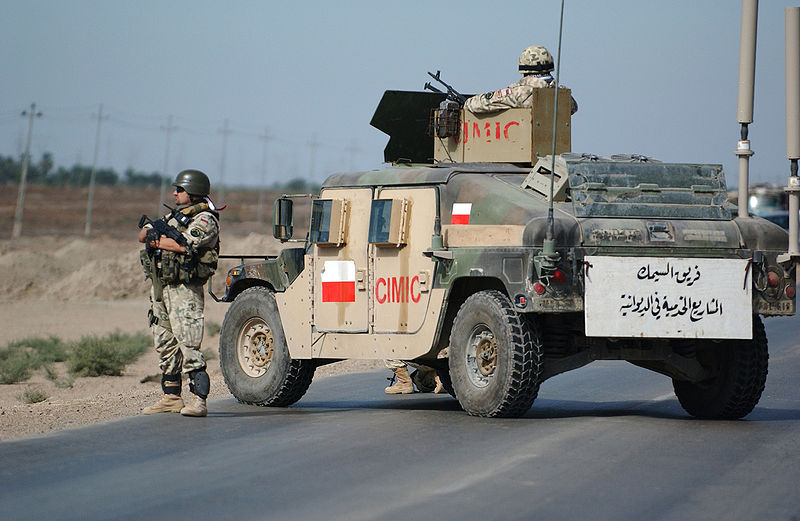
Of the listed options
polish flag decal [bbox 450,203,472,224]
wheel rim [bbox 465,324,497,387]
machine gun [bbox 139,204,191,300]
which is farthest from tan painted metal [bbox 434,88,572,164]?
machine gun [bbox 139,204,191,300]

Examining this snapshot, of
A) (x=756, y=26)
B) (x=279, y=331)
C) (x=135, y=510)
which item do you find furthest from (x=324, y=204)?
(x=135, y=510)

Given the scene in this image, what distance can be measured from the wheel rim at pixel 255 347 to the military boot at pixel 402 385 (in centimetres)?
178

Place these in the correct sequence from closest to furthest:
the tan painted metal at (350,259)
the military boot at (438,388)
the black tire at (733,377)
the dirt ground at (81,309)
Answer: the black tire at (733,377) → the tan painted metal at (350,259) → the dirt ground at (81,309) → the military boot at (438,388)

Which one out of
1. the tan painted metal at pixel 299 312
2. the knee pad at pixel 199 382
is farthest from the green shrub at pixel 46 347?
the knee pad at pixel 199 382

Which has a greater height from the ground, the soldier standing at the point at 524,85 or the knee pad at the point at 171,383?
the soldier standing at the point at 524,85

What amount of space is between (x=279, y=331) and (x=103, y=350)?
9.37 meters

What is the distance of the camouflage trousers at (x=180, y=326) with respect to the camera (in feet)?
39.9

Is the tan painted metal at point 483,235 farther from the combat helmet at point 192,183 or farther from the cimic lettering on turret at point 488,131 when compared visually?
the combat helmet at point 192,183

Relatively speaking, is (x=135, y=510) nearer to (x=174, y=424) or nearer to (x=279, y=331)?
(x=174, y=424)

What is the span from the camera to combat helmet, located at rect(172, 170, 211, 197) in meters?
12.4

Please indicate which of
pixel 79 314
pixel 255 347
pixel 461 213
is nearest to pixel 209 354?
pixel 255 347

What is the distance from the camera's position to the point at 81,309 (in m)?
39.7

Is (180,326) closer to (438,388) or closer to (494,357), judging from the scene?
(494,357)

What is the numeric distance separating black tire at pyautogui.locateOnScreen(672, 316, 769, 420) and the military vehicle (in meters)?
0.01
